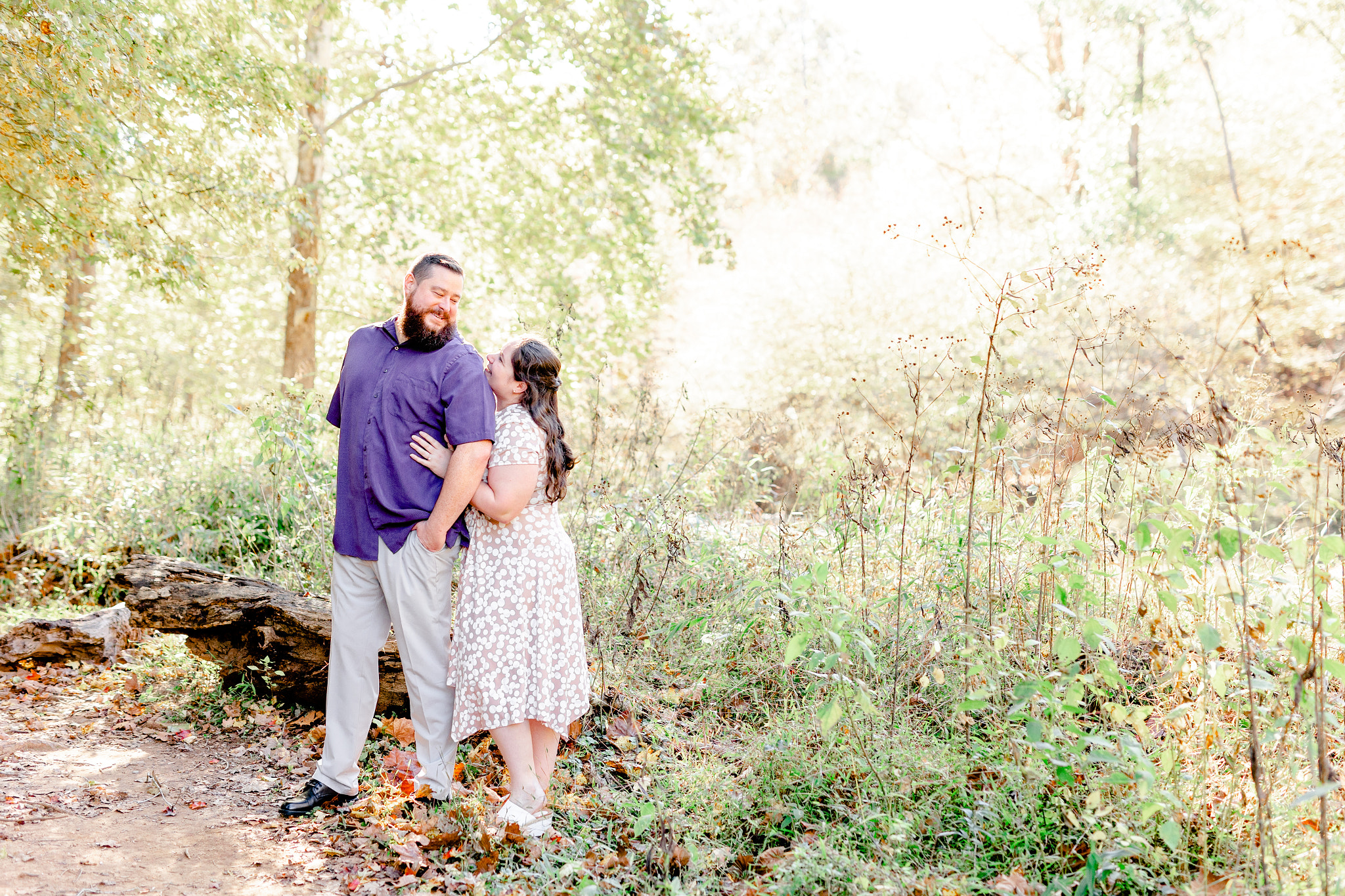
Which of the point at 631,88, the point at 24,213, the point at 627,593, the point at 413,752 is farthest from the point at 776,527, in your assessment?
the point at 631,88

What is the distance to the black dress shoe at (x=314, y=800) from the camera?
3521 millimetres

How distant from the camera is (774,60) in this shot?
120 feet

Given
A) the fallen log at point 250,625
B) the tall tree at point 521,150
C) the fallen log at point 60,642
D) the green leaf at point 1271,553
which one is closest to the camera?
the green leaf at point 1271,553

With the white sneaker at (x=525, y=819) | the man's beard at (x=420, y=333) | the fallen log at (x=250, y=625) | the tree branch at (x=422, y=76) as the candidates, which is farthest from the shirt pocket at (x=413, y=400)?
the tree branch at (x=422, y=76)

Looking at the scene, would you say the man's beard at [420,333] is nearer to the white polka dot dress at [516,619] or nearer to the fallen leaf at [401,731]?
the white polka dot dress at [516,619]

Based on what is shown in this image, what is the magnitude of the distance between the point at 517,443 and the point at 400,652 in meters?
0.93

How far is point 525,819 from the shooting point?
3.26 meters

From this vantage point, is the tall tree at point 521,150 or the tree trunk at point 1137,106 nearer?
the tall tree at point 521,150

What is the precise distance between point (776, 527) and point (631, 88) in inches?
225

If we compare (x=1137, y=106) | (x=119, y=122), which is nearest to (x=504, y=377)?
(x=119, y=122)

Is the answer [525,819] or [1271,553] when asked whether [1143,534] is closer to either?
[1271,553]

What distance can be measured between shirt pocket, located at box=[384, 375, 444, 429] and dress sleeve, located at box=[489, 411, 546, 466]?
0.26 metres

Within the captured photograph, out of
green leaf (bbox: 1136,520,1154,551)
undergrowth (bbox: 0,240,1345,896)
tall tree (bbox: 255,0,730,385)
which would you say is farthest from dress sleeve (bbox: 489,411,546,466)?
tall tree (bbox: 255,0,730,385)

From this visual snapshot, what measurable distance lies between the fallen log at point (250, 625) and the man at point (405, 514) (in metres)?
0.67
